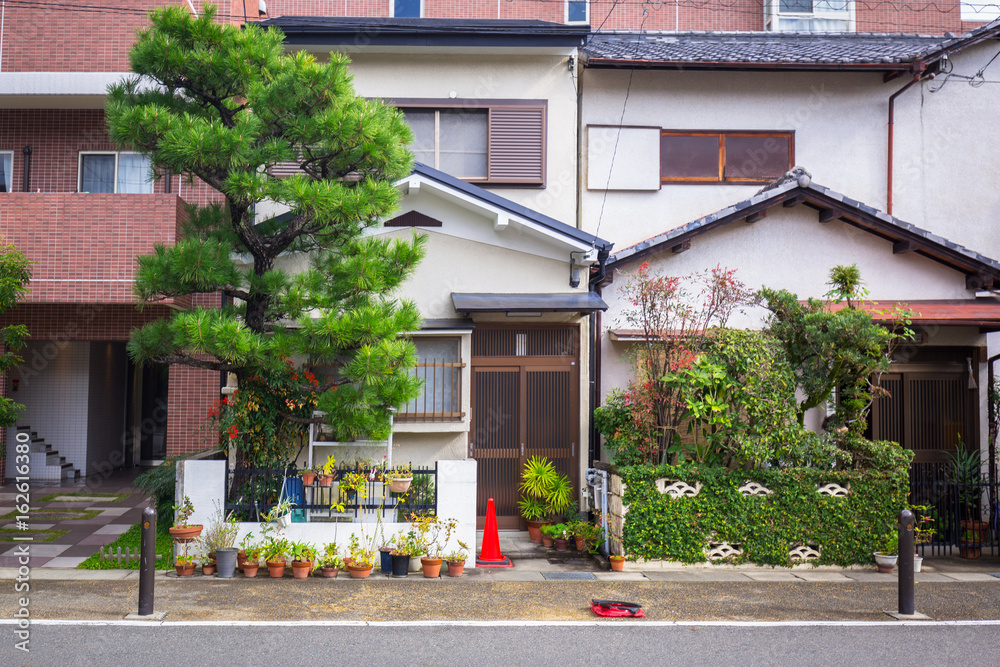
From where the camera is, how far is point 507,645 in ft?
22.7

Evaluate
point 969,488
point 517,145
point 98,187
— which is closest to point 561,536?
point 969,488

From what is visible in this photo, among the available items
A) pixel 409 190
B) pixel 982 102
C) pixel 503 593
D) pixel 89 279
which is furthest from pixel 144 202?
pixel 982 102

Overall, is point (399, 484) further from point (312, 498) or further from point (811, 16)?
point (811, 16)

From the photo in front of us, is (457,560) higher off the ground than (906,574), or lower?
lower

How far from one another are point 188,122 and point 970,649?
941 cm

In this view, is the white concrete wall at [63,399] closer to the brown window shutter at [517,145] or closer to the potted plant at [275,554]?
the potted plant at [275,554]

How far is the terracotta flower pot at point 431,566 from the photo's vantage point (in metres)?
9.23

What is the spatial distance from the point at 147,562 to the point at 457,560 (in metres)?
3.53

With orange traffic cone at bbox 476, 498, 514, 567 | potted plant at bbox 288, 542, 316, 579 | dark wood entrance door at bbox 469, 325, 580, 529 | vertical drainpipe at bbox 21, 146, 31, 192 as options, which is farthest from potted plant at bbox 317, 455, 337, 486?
vertical drainpipe at bbox 21, 146, 31, 192

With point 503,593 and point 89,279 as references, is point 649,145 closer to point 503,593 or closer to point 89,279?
point 503,593

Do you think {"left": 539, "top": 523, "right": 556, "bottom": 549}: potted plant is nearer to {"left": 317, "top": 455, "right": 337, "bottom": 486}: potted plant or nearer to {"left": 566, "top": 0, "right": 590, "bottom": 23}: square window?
{"left": 317, "top": 455, "right": 337, "bottom": 486}: potted plant

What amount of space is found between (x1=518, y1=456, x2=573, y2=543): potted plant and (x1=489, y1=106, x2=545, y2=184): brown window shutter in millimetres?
4951

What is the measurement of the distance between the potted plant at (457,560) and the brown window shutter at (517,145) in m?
6.45

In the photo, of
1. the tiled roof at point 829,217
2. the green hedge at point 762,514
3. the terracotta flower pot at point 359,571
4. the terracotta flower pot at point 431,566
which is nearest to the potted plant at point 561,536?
the green hedge at point 762,514
